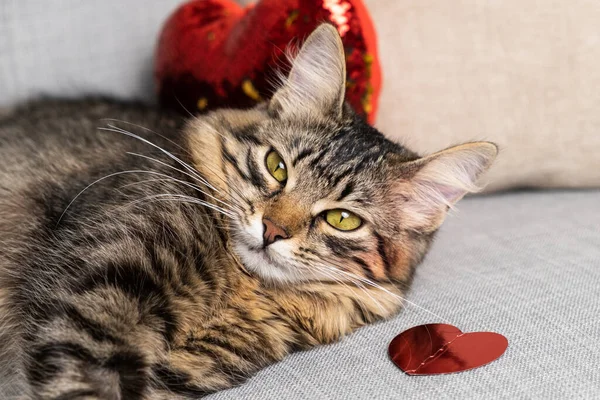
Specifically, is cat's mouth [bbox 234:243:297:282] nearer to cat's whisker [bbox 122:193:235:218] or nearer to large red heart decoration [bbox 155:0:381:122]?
cat's whisker [bbox 122:193:235:218]

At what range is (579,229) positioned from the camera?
139 cm

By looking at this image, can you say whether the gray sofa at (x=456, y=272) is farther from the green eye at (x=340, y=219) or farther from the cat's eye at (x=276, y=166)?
the cat's eye at (x=276, y=166)

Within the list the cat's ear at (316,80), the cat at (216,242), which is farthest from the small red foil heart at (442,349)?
the cat's ear at (316,80)

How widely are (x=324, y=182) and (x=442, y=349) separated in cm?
39

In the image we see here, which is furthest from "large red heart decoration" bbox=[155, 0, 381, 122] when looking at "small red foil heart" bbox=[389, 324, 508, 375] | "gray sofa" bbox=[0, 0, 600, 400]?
"small red foil heart" bbox=[389, 324, 508, 375]

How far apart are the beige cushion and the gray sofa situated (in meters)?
0.20

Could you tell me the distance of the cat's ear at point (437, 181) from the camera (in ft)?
3.49

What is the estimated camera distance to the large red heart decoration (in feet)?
4.45

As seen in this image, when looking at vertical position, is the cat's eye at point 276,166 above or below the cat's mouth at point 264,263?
above

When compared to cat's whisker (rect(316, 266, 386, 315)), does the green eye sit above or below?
above

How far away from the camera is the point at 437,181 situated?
44.8 inches

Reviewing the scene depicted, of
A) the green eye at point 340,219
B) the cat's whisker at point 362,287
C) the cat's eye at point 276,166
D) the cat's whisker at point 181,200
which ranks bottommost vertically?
the cat's whisker at point 362,287

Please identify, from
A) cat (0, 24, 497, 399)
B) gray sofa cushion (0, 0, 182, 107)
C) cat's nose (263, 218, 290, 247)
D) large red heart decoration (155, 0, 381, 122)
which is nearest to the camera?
cat (0, 24, 497, 399)

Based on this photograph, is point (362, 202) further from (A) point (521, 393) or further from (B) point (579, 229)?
(B) point (579, 229)
